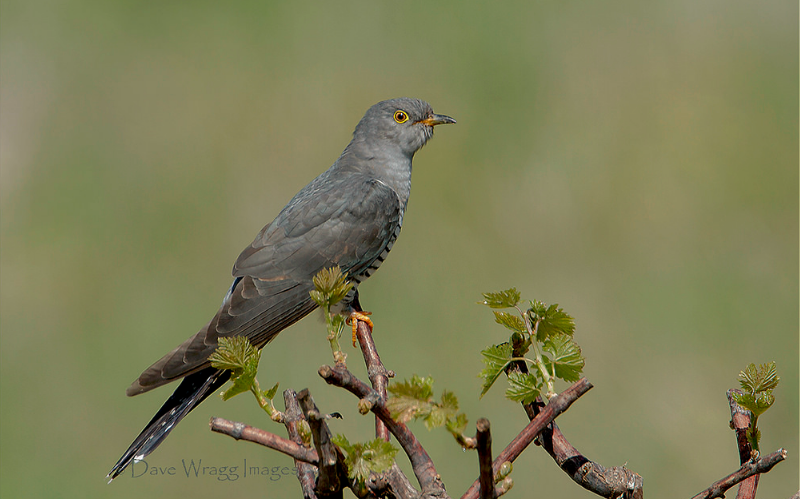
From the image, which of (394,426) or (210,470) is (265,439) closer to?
(394,426)

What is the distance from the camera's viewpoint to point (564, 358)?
3.23 ft

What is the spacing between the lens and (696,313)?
5.29 metres

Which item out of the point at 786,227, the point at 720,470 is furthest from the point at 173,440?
the point at 786,227

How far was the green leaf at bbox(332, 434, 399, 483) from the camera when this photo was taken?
2.86 ft

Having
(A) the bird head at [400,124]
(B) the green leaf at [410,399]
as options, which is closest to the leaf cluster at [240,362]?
(B) the green leaf at [410,399]

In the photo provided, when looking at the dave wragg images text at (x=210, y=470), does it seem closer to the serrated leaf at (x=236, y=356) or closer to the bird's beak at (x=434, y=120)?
the serrated leaf at (x=236, y=356)

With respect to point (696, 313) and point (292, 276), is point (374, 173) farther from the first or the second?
point (696, 313)

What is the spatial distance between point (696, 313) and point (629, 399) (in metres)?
0.97

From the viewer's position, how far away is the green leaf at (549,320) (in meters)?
1.04

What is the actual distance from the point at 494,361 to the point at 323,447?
0.29 m

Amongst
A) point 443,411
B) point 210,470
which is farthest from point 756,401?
point 210,470

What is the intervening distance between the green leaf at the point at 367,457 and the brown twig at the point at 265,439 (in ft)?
0.18

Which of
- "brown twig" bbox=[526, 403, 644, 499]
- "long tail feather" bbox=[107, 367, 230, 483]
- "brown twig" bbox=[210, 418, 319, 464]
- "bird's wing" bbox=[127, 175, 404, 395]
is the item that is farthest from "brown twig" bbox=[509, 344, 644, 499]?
"bird's wing" bbox=[127, 175, 404, 395]

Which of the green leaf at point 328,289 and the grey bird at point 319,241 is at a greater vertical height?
the grey bird at point 319,241
